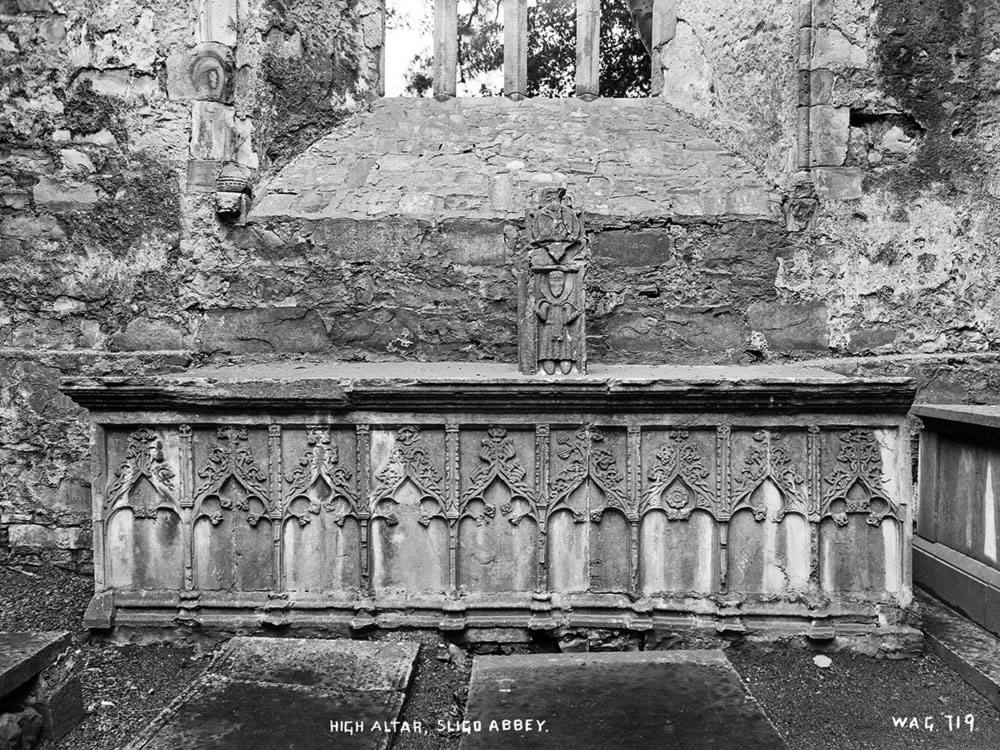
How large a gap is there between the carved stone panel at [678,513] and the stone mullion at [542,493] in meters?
0.44

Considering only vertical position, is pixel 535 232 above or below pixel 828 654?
above

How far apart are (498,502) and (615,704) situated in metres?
1.07

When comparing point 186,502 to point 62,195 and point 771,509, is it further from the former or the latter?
point 771,509

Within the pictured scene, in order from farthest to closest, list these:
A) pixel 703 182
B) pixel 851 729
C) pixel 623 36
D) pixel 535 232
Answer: pixel 623 36
pixel 703 182
pixel 535 232
pixel 851 729

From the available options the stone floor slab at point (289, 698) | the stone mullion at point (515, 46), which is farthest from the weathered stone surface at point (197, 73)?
the stone floor slab at point (289, 698)

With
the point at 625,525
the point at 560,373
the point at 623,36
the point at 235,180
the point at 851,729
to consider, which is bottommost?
the point at 851,729

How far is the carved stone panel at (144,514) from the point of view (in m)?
3.46

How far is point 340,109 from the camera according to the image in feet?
17.4

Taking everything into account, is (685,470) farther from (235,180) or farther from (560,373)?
(235,180)

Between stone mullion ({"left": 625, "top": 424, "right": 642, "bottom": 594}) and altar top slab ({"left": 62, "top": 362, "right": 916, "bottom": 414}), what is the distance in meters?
0.13

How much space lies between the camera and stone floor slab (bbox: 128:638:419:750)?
7.97ft

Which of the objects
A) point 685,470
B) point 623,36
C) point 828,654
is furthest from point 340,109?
point 623,36

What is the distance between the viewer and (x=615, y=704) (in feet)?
8.59

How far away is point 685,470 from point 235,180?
3.26 m
